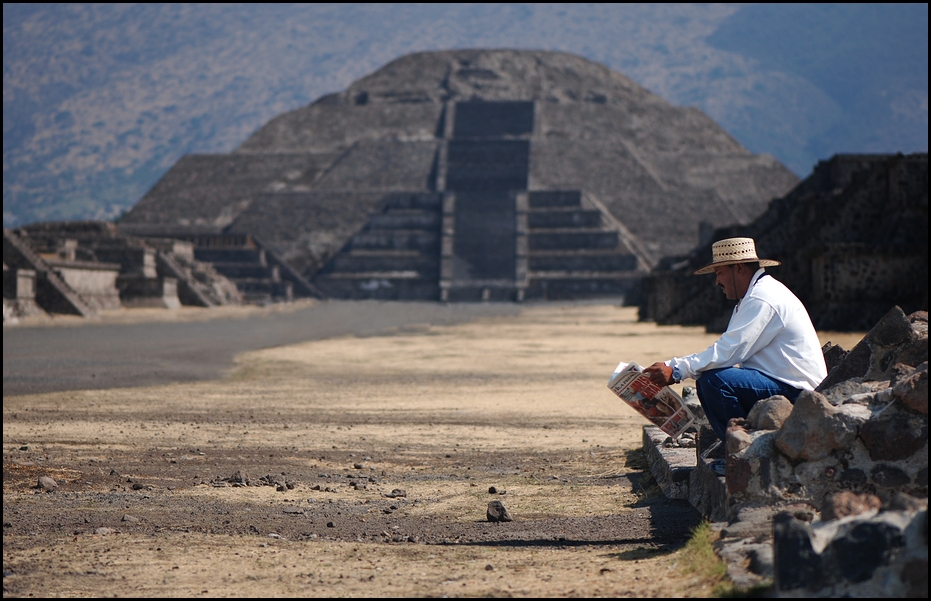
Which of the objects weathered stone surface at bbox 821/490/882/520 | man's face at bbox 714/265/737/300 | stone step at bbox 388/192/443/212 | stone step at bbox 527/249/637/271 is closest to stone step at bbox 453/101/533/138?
stone step at bbox 388/192/443/212

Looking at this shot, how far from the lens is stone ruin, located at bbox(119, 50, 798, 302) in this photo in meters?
54.0

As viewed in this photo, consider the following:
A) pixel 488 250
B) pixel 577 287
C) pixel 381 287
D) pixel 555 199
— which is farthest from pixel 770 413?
pixel 555 199

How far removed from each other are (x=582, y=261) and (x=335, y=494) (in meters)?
47.2

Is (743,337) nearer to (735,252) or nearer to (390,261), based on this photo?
(735,252)

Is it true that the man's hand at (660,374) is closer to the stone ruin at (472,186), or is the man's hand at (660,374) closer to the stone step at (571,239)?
the stone ruin at (472,186)

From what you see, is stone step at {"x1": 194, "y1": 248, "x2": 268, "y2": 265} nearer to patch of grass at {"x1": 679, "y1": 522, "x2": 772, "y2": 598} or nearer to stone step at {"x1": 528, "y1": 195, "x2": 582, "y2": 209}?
stone step at {"x1": 528, "y1": 195, "x2": 582, "y2": 209}

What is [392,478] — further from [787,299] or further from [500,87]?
[500,87]

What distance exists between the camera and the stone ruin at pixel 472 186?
54.0 metres

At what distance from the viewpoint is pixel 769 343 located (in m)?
5.47

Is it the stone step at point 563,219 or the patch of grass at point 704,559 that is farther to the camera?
the stone step at point 563,219

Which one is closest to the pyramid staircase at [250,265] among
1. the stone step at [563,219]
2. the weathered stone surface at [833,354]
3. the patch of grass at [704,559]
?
the stone step at [563,219]

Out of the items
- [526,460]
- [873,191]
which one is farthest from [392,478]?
[873,191]

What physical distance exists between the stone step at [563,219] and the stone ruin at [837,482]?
49.9 m

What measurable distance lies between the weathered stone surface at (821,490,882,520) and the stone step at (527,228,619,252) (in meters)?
50.1
